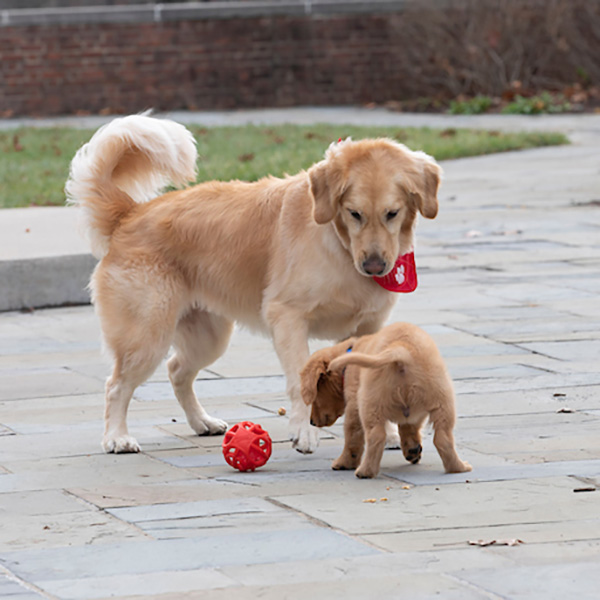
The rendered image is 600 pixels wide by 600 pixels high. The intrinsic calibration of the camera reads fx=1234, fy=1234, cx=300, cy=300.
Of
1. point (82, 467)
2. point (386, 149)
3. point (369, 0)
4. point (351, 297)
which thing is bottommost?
point (82, 467)

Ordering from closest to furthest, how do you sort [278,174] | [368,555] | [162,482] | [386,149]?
[368,555], [162,482], [386,149], [278,174]

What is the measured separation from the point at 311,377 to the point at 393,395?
450 mm

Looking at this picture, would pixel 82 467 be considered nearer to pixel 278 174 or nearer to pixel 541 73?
pixel 278 174

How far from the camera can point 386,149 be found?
17.0 feet

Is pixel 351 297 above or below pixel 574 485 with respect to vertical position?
above

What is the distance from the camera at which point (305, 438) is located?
5.08 metres

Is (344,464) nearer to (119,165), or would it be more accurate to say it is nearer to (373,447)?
(373,447)

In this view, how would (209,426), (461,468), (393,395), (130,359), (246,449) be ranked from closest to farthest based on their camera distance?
(393,395), (461,468), (246,449), (130,359), (209,426)

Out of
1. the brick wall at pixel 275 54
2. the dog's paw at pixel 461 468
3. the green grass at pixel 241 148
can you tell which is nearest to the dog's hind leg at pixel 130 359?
the dog's paw at pixel 461 468

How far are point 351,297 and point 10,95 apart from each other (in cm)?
1776

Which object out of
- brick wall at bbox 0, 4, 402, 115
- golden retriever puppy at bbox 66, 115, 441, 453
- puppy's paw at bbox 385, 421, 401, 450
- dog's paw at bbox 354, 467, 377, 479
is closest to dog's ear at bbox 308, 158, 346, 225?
golden retriever puppy at bbox 66, 115, 441, 453

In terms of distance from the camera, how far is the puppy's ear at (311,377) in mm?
4883

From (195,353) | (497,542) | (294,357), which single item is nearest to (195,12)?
(195,353)

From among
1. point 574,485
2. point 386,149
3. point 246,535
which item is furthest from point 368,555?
point 386,149
